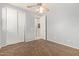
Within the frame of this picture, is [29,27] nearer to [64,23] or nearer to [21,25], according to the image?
[21,25]

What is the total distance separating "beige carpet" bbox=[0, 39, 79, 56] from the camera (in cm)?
218

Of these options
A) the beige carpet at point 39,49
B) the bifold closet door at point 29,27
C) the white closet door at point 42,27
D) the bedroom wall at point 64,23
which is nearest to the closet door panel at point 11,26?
the beige carpet at point 39,49

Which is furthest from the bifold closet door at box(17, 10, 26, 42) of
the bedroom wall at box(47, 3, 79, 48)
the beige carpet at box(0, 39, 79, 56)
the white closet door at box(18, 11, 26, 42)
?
the bedroom wall at box(47, 3, 79, 48)

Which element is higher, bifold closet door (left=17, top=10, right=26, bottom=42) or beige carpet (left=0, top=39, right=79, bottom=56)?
bifold closet door (left=17, top=10, right=26, bottom=42)

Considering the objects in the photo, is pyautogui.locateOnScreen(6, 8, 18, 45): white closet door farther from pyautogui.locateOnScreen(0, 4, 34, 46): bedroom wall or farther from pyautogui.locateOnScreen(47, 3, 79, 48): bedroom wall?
pyautogui.locateOnScreen(47, 3, 79, 48): bedroom wall

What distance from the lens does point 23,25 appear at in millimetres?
2209

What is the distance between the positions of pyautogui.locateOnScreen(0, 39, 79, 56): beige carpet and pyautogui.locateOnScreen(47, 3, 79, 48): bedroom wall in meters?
0.12

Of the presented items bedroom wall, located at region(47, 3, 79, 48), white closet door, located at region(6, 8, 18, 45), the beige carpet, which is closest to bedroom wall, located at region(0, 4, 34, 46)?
white closet door, located at region(6, 8, 18, 45)

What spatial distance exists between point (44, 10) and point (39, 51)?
2.70 feet

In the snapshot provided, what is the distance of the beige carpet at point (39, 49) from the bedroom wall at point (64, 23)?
4.6 inches

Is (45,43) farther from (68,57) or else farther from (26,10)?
(26,10)

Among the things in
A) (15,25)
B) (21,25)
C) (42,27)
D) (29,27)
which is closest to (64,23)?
(42,27)

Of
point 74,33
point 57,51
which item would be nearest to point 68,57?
point 57,51

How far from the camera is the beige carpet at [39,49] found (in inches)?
86.0
